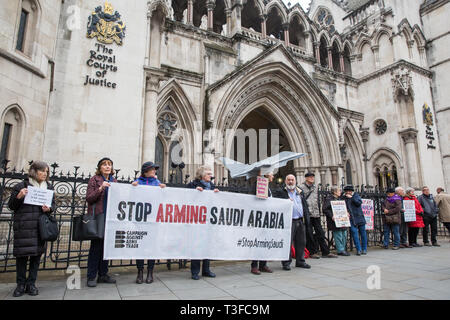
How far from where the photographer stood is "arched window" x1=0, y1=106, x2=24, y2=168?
7.32 metres

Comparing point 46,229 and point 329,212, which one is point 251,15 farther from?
point 46,229

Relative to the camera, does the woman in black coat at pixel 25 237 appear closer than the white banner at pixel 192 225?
Yes

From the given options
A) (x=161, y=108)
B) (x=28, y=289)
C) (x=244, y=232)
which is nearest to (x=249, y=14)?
(x=161, y=108)

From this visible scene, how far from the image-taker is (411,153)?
739 inches

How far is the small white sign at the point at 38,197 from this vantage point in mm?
3842

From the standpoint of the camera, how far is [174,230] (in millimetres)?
4898

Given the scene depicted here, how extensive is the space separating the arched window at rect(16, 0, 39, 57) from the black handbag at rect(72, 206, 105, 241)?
20.9ft

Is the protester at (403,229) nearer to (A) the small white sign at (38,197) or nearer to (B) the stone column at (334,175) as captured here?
(B) the stone column at (334,175)

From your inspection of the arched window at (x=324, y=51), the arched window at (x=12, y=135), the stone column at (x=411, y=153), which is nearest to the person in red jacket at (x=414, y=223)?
the stone column at (x=411, y=153)

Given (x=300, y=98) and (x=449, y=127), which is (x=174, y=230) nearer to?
(x=300, y=98)

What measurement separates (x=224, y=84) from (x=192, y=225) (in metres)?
10.7

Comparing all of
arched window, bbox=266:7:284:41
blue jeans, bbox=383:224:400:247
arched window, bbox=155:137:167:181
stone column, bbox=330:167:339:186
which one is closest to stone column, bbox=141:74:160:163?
arched window, bbox=155:137:167:181

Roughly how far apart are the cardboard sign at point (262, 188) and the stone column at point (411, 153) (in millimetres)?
16889

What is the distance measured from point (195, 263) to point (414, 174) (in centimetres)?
1865
